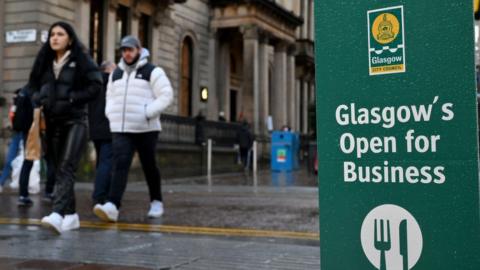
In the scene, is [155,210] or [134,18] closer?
[155,210]

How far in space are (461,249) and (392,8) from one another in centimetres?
88

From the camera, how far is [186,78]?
1119 inches

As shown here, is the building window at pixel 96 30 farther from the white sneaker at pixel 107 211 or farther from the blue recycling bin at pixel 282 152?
the white sneaker at pixel 107 211

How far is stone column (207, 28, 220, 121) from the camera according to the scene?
3016 cm

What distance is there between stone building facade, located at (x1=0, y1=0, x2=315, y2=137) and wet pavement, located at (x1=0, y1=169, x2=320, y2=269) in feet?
33.6

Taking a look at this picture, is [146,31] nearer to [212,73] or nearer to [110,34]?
[110,34]

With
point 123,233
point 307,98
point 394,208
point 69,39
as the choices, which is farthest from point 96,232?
point 307,98

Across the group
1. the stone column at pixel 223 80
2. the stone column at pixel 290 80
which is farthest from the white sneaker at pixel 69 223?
the stone column at pixel 290 80

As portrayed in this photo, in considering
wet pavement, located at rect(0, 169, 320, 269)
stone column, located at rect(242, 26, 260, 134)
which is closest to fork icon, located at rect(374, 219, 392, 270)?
wet pavement, located at rect(0, 169, 320, 269)

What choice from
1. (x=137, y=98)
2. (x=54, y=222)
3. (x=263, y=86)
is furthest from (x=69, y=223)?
(x=263, y=86)

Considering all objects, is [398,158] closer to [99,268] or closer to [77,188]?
[99,268]

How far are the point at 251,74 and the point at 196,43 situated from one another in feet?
11.5

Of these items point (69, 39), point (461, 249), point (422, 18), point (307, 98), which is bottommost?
point (461, 249)

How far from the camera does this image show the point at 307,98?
48719mm
